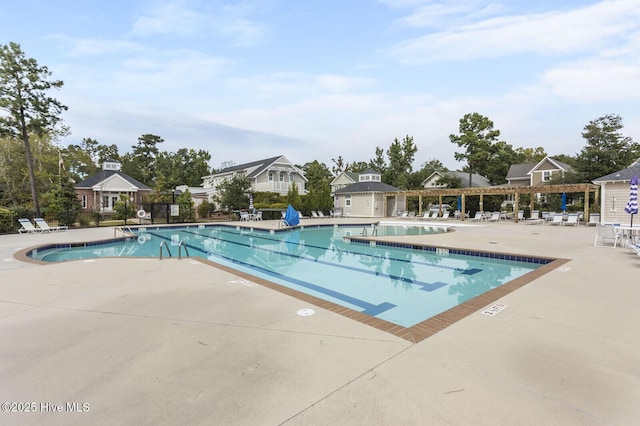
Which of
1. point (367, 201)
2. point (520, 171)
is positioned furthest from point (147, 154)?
point (520, 171)

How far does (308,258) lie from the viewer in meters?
10.4

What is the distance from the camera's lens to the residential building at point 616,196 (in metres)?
17.8

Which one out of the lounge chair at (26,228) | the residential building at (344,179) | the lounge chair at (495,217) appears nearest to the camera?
the lounge chair at (26,228)

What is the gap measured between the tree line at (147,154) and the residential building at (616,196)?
11.2m

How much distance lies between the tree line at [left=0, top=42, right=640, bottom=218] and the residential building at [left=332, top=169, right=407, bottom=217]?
2390 mm

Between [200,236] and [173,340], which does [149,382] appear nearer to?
[173,340]

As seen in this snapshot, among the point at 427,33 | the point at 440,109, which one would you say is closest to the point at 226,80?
the point at 427,33

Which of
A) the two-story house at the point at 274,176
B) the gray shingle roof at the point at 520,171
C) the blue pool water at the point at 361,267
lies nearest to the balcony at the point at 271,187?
the two-story house at the point at 274,176

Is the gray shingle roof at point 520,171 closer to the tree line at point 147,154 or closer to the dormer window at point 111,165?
the tree line at point 147,154

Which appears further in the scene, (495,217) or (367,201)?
(367,201)

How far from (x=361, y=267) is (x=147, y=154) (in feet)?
160

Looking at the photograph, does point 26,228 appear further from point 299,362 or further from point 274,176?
point 274,176

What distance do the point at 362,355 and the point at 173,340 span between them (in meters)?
1.92

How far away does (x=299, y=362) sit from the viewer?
2732mm
